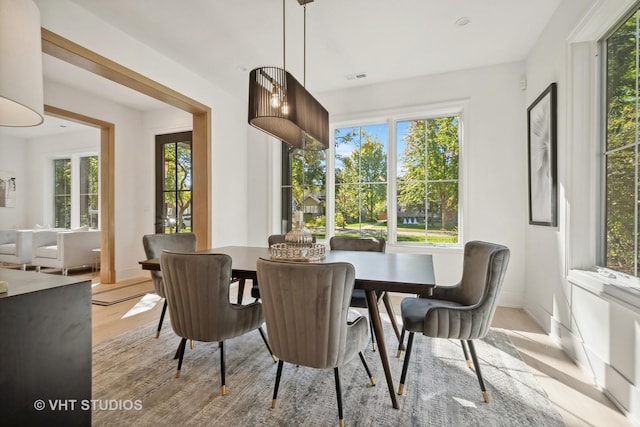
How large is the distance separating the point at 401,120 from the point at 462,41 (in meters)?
1.15

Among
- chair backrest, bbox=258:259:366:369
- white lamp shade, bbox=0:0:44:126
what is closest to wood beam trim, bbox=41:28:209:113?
white lamp shade, bbox=0:0:44:126

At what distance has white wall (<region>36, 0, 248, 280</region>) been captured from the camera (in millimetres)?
2789

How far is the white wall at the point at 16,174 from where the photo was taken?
6.61 meters

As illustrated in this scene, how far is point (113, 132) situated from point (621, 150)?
5975 millimetres

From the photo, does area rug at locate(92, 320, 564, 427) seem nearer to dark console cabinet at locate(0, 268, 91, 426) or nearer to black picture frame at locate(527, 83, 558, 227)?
dark console cabinet at locate(0, 268, 91, 426)

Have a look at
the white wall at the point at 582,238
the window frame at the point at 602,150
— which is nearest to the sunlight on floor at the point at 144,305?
the white wall at the point at 582,238

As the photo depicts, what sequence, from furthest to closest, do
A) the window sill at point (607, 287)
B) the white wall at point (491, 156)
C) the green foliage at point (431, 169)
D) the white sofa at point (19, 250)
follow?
1. the white sofa at point (19, 250)
2. the green foliage at point (431, 169)
3. the white wall at point (491, 156)
4. the window sill at point (607, 287)

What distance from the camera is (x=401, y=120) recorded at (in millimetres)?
3990

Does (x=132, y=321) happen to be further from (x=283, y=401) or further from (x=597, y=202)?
(x=597, y=202)

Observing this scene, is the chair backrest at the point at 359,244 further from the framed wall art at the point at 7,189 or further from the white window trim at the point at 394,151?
the framed wall art at the point at 7,189

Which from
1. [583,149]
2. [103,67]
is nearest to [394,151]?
[583,149]

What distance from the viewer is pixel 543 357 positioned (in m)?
2.27

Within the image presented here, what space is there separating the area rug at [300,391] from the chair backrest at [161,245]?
546mm

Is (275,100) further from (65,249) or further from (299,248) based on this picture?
(65,249)
